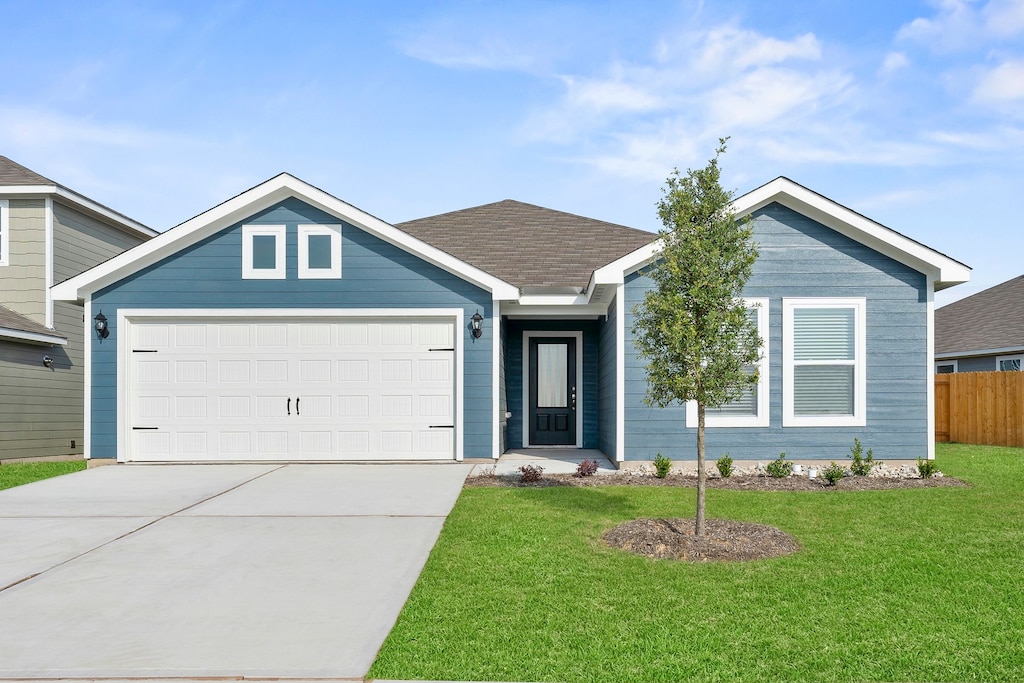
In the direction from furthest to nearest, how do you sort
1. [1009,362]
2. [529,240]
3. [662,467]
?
[1009,362]
[529,240]
[662,467]

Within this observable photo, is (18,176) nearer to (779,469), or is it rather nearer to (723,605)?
(779,469)

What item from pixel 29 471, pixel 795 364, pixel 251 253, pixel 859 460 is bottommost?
pixel 29 471

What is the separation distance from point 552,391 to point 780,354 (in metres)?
4.99

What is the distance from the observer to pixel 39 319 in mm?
14773

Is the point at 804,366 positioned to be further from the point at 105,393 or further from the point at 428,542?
the point at 105,393

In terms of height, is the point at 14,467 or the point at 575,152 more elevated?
the point at 575,152

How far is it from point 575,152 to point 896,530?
448 inches

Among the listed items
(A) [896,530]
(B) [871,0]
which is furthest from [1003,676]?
(B) [871,0]

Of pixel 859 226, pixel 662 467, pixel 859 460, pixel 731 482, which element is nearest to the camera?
pixel 731 482

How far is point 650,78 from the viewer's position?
12953mm

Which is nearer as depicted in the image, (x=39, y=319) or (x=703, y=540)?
(x=703, y=540)

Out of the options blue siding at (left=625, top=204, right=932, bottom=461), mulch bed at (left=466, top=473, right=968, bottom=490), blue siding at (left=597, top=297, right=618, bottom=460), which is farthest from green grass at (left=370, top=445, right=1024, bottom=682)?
blue siding at (left=597, top=297, right=618, bottom=460)

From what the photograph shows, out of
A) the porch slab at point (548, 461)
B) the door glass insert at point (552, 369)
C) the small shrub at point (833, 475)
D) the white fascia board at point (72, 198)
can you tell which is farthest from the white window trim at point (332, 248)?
the small shrub at point (833, 475)

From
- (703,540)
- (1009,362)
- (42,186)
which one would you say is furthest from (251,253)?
(1009,362)
